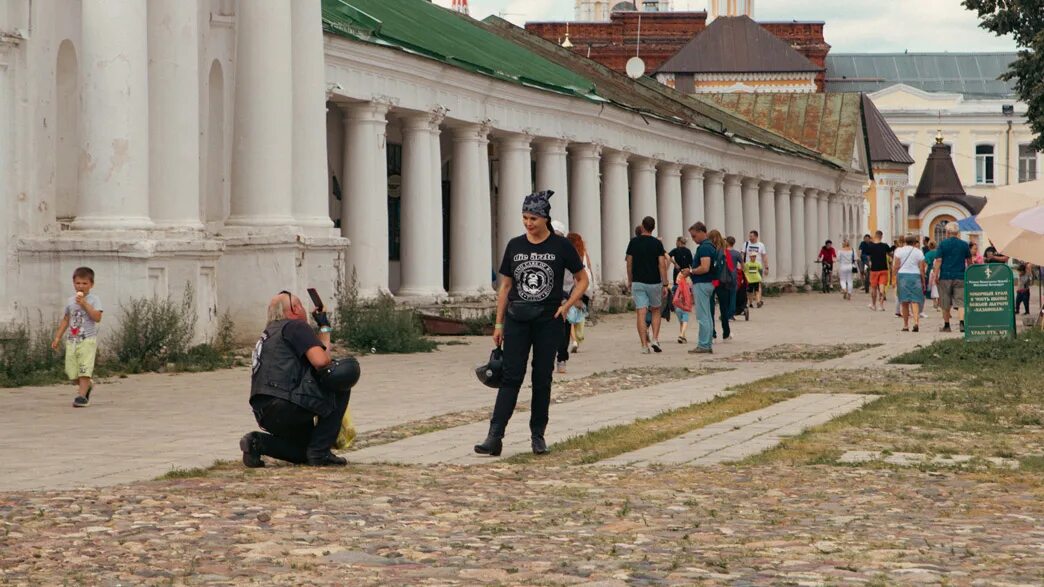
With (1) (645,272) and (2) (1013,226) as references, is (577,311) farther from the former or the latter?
(2) (1013,226)

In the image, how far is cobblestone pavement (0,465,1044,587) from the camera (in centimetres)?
767

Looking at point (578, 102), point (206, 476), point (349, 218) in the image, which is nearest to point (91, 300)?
point (206, 476)

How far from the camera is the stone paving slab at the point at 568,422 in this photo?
1217cm

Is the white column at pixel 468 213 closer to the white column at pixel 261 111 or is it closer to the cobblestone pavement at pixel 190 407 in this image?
the cobblestone pavement at pixel 190 407

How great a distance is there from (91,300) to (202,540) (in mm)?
8346

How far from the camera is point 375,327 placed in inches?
998

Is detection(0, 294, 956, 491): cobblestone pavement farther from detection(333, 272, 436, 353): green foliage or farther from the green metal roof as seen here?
the green metal roof

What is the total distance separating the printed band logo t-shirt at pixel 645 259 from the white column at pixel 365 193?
7.03m

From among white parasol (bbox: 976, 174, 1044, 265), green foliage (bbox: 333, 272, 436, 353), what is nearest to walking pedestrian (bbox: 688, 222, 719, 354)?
green foliage (bbox: 333, 272, 436, 353)

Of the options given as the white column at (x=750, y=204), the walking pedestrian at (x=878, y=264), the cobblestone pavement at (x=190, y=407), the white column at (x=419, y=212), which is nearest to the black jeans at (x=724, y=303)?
the cobblestone pavement at (x=190, y=407)

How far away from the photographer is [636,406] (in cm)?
1580

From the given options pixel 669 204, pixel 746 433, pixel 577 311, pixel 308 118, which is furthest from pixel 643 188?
pixel 746 433

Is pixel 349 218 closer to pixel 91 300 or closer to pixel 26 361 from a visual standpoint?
pixel 26 361

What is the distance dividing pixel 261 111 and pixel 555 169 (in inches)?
641
